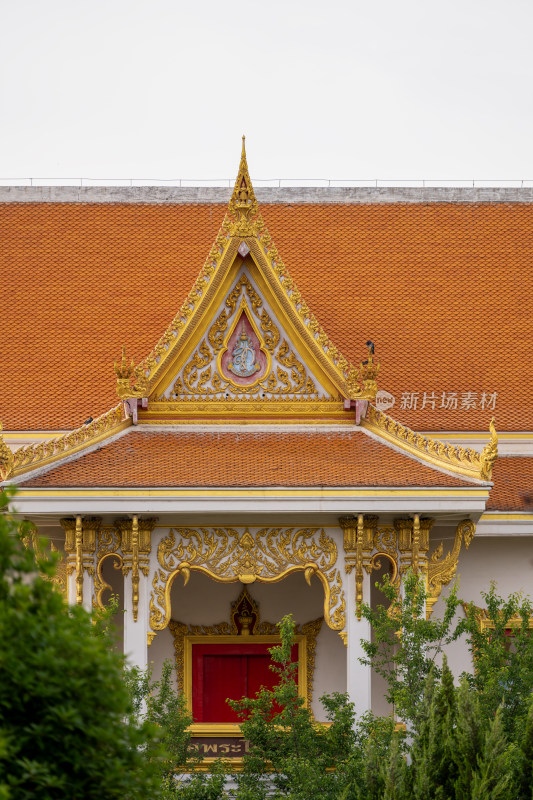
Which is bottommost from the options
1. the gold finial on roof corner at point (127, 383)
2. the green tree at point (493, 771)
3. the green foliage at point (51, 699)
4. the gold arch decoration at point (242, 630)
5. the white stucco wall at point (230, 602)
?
the green tree at point (493, 771)

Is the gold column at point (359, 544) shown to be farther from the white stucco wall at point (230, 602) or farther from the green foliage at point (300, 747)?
the white stucco wall at point (230, 602)

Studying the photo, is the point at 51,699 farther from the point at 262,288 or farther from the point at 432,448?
the point at 262,288

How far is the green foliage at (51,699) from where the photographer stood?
7.84 m

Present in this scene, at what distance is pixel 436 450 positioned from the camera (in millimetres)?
16891

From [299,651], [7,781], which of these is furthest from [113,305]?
[7,781]

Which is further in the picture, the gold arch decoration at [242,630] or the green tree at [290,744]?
the gold arch decoration at [242,630]

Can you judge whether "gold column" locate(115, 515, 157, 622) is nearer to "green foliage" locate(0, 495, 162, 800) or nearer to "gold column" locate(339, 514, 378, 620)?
"gold column" locate(339, 514, 378, 620)

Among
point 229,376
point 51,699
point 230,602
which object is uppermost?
point 229,376

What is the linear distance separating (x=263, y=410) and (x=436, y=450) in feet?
7.08

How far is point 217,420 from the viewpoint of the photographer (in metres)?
17.3

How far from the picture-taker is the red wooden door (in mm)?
18375

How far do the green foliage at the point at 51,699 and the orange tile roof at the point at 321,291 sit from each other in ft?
37.3

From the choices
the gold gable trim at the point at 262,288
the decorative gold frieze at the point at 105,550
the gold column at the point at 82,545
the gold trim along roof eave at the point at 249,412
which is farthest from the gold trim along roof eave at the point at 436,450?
the gold column at the point at 82,545

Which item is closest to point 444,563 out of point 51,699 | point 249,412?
point 249,412
